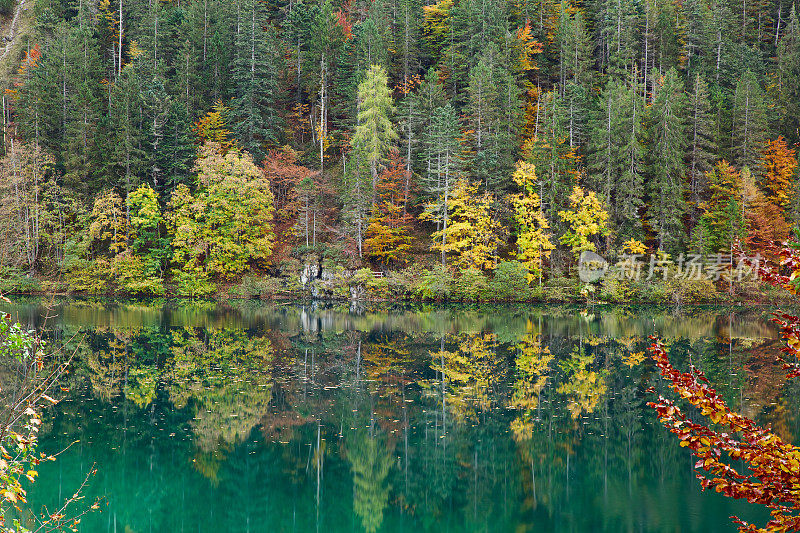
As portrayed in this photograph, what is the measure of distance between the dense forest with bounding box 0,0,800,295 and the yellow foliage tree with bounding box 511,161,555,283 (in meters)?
0.20

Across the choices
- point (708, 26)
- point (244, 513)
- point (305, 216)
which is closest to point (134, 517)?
point (244, 513)

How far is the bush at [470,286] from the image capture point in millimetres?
36281

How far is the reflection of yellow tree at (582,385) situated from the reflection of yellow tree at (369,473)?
465 cm

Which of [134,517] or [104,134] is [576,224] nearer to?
[104,134]

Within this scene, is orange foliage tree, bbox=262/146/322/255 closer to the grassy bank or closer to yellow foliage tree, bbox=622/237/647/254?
the grassy bank

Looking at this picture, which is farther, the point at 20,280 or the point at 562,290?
the point at 20,280

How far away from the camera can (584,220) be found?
1495 inches

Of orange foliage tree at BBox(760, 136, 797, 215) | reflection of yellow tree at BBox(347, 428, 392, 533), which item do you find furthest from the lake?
orange foliage tree at BBox(760, 136, 797, 215)

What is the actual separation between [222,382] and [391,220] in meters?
23.2

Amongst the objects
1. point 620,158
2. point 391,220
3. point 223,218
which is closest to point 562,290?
point 620,158

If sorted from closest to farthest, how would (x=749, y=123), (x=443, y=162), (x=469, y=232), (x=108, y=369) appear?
(x=108, y=369)
(x=469, y=232)
(x=443, y=162)
(x=749, y=123)

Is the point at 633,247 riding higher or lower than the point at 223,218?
lower

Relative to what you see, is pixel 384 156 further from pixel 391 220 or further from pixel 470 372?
pixel 470 372

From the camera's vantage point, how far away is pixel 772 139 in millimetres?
42438
